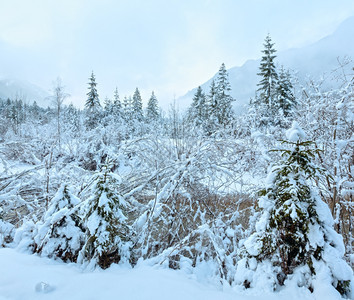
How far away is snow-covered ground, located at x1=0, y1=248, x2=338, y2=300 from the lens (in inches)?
57.4

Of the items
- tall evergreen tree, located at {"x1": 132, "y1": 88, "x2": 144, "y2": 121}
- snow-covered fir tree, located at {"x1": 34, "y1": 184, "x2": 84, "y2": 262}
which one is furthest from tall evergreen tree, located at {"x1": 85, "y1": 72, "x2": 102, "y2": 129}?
snow-covered fir tree, located at {"x1": 34, "y1": 184, "x2": 84, "y2": 262}

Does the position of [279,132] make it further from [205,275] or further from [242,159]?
[205,275]

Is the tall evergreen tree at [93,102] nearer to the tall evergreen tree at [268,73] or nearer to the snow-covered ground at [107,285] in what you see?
the tall evergreen tree at [268,73]

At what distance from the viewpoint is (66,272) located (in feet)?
6.13

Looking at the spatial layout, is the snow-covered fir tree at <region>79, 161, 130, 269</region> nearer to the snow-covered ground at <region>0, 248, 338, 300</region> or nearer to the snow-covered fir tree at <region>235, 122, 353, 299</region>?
the snow-covered ground at <region>0, 248, 338, 300</region>

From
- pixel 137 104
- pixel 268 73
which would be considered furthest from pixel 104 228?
pixel 137 104

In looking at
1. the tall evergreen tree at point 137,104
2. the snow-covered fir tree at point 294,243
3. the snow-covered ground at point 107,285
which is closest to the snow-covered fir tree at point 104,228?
the snow-covered ground at point 107,285

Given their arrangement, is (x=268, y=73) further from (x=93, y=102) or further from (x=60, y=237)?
(x=60, y=237)

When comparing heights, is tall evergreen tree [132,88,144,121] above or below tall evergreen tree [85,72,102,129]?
above

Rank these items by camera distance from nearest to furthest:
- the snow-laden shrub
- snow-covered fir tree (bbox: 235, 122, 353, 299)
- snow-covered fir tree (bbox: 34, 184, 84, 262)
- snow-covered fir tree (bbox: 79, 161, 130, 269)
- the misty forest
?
1. snow-covered fir tree (bbox: 235, 122, 353, 299)
2. the misty forest
3. snow-covered fir tree (bbox: 79, 161, 130, 269)
4. snow-covered fir tree (bbox: 34, 184, 84, 262)
5. the snow-laden shrub

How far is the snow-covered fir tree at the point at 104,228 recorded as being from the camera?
1.97m

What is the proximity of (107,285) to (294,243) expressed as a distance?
1.46 meters

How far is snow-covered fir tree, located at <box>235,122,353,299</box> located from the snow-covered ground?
11cm

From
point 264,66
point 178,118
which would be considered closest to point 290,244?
point 178,118
